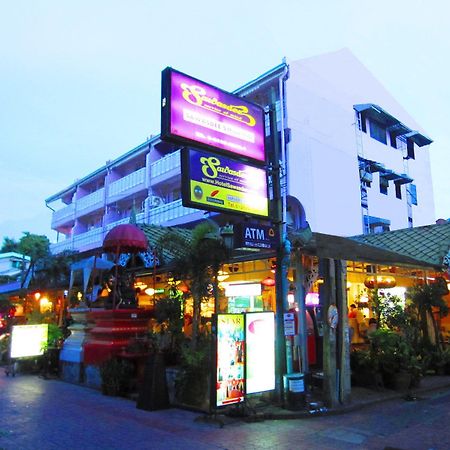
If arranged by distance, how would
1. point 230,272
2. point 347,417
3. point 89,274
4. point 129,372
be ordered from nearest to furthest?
point 347,417, point 129,372, point 89,274, point 230,272

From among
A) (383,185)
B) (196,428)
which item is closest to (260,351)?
(196,428)

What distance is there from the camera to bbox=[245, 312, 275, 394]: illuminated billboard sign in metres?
8.45

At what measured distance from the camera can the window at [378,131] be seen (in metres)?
29.7

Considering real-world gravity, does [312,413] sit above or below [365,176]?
below

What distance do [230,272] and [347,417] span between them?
725 cm

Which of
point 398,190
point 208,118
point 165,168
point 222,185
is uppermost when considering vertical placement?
point 165,168

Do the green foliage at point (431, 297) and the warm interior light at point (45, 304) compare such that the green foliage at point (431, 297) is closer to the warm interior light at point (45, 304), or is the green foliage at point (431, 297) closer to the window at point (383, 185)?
the warm interior light at point (45, 304)

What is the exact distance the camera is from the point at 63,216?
4034 cm

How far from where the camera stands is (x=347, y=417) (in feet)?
27.5

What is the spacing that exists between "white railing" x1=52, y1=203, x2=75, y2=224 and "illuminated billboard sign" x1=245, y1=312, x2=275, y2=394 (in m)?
32.8

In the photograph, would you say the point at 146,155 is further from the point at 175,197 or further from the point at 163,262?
the point at 163,262

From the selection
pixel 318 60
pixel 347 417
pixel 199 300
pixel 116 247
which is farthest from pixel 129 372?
pixel 318 60

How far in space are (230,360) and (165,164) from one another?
21.0 m

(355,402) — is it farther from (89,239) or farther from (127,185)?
(89,239)
